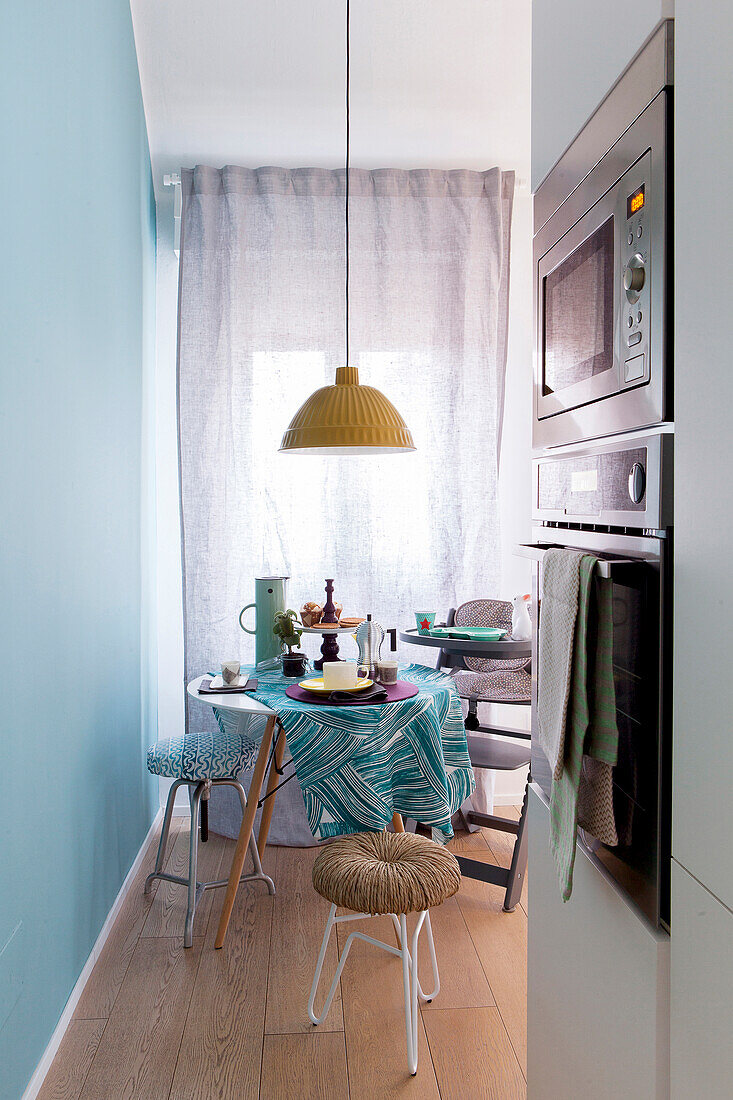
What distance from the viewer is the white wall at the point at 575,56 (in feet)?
3.15

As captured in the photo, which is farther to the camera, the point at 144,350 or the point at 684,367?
the point at 144,350

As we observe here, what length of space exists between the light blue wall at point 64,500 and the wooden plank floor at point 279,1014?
0.48 feet

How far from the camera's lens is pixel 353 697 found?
7.64ft

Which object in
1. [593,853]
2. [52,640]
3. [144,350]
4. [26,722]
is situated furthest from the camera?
[144,350]

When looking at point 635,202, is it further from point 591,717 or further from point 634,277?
point 591,717

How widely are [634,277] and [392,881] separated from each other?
135cm

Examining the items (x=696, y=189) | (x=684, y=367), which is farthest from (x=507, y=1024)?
(x=696, y=189)

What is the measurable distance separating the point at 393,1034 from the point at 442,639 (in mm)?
1161

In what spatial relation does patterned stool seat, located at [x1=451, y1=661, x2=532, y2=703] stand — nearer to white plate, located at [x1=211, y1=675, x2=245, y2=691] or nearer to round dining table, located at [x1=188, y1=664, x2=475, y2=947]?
round dining table, located at [x1=188, y1=664, x2=475, y2=947]

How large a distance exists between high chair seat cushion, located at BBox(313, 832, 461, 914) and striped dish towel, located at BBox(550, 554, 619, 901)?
732 mm

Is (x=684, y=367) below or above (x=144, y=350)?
below

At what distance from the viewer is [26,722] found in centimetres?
173

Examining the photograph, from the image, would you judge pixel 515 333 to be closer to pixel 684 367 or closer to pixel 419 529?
pixel 419 529

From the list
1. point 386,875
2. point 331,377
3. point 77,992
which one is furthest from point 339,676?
point 331,377
